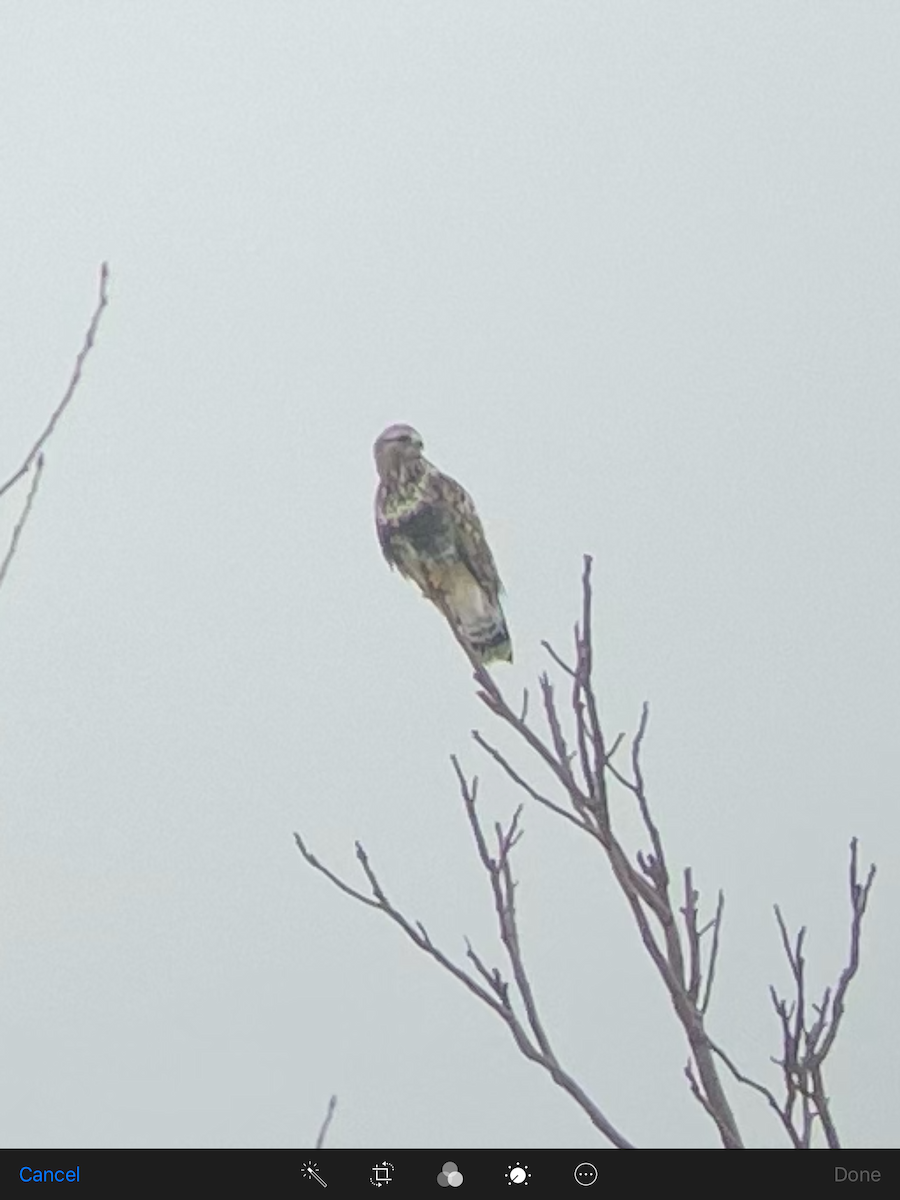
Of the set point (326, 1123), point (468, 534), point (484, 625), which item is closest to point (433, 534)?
point (468, 534)

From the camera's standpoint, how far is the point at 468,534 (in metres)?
7.74

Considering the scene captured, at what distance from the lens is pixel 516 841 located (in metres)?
3.98

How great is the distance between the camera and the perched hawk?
766 cm

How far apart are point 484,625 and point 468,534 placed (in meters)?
0.47

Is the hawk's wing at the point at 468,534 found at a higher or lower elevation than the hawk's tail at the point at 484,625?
higher

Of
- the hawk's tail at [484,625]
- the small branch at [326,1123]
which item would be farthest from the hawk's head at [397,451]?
the small branch at [326,1123]

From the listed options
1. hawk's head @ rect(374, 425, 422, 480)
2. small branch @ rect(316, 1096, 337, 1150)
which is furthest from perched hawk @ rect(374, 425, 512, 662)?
small branch @ rect(316, 1096, 337, 1150)

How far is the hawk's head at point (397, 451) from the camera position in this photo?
25.9 feet
